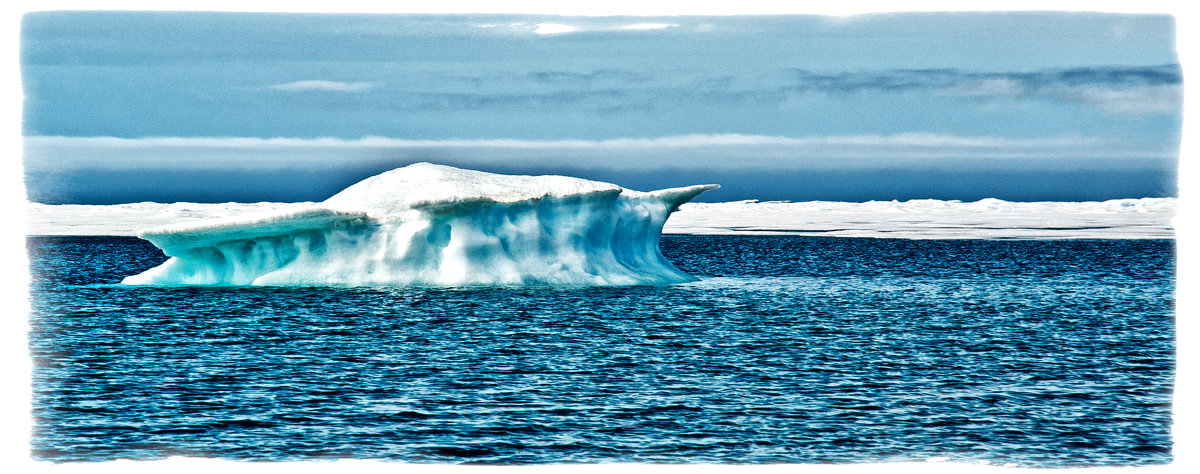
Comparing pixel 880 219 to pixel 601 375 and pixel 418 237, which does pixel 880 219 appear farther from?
pixel 601 375

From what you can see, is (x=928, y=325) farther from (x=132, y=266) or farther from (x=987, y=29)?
(x=132, y=266)

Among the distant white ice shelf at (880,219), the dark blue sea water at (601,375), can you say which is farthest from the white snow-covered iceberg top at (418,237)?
the distant white ice shelf at (880,219)

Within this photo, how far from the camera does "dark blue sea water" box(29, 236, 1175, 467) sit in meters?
13.6

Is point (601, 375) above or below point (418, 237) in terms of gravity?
below

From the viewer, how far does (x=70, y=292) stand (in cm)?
3177

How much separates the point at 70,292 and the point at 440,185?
11121 millimetres

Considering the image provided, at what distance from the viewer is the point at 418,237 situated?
96.7ft

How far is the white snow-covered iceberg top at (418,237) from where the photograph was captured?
95.4 feet

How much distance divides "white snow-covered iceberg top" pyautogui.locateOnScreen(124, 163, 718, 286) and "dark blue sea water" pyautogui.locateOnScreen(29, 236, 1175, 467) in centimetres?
61

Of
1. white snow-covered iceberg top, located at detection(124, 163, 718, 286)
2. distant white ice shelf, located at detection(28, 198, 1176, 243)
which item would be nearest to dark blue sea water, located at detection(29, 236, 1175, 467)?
white snow-covered iceberg top, located at detection(124, 163, 718, 286)

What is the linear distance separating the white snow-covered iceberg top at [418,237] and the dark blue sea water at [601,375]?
24.1 inches

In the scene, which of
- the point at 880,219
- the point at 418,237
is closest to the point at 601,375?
the point at 418,237

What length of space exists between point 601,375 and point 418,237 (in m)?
12.4

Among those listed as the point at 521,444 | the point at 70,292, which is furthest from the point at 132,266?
the point at 521,444
